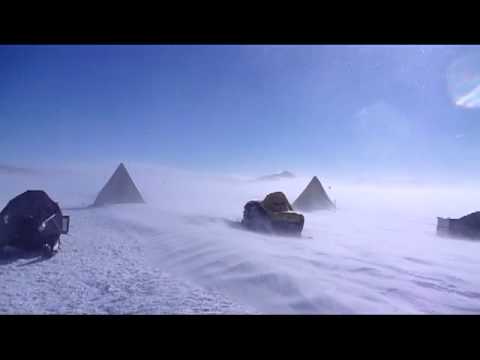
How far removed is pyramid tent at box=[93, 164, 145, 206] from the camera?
22578mm

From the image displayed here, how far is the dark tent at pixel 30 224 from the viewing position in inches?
294

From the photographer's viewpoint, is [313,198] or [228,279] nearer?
[228,279]

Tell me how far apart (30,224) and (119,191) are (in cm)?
1615

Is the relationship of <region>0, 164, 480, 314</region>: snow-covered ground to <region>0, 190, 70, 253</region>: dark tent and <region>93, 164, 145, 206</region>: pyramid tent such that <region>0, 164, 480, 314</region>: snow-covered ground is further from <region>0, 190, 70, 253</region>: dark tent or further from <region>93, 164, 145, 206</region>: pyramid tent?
<region>93, 164, 145, 206</region>: pyramid tent

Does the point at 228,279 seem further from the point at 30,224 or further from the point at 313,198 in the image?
the point at 313,198

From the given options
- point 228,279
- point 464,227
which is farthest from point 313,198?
point 228,279

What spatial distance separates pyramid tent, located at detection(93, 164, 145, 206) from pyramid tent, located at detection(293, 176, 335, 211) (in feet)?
50.7

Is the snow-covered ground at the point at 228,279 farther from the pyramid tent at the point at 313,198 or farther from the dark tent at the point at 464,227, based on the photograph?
the pyramid tent at the point at 313,198

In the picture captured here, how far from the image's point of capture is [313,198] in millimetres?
27203

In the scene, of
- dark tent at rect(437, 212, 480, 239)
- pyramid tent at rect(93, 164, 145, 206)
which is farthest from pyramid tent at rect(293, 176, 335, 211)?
pyramid tent at rect(93, 164, 145, 206)

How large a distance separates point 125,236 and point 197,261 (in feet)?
15.8
